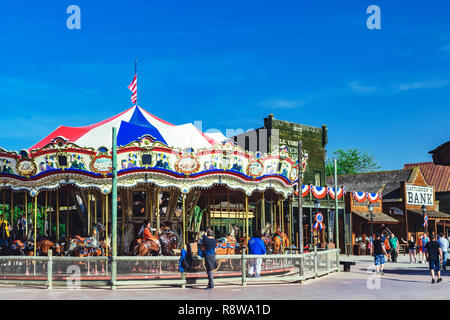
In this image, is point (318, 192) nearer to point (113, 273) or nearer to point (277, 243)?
point (277, 243)

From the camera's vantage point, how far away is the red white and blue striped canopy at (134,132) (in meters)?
23.8

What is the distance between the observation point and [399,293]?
1442 cm

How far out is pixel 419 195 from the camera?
162 feet

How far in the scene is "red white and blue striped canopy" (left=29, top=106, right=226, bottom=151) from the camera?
23.8 meters

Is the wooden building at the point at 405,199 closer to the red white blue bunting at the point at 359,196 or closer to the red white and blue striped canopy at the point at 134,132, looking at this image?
the red white blue bunting at the point at 359,196

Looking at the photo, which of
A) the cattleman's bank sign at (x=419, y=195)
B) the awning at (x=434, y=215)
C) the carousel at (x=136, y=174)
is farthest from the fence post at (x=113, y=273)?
the cattleman's bank sign at (x=419, y=195)

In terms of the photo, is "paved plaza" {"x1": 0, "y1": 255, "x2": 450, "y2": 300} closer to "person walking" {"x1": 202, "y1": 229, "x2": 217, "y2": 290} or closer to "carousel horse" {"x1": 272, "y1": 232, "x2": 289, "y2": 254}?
"person walking" {"x1": 202, "y1": 229, "x2": 217, "y2": 290}

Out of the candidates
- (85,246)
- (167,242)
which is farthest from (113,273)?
(167,242)

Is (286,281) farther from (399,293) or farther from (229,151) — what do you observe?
(229,151)

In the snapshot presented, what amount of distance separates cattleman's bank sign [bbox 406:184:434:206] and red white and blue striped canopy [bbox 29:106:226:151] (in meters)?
26.9

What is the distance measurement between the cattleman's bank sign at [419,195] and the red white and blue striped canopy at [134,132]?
26939 millimetres

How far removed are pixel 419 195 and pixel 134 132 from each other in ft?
112
